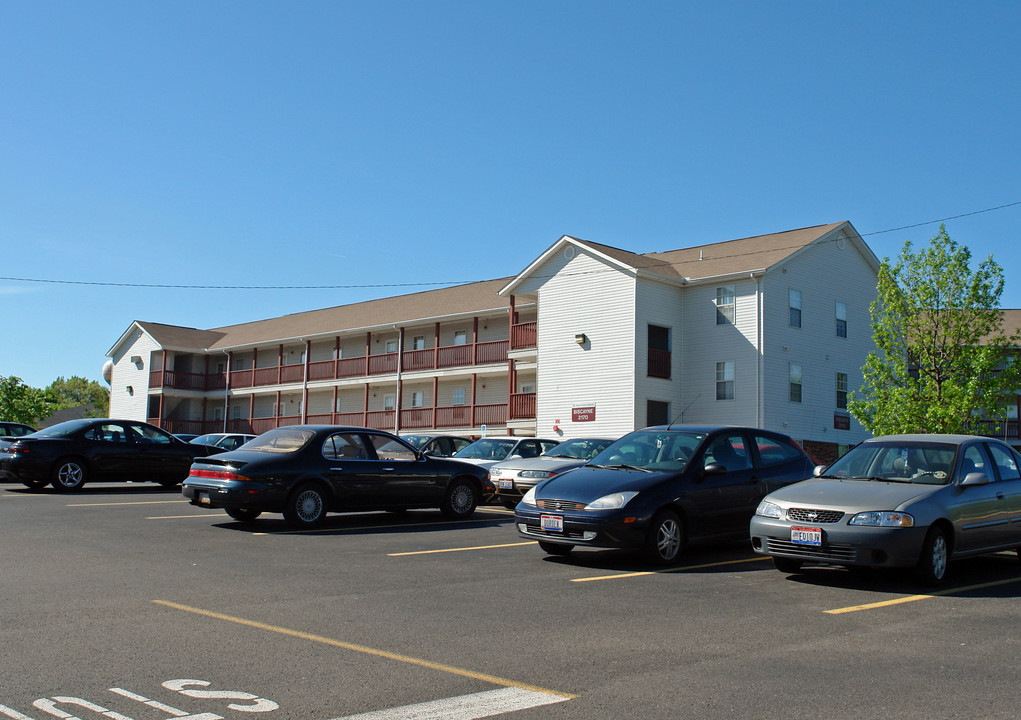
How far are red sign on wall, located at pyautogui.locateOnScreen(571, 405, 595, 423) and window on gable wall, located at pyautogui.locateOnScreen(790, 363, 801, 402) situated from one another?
6.96 metres

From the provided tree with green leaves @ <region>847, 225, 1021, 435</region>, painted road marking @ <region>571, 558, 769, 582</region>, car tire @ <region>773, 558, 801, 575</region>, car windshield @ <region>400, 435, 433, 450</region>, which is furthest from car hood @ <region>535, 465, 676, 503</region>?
tree with green leaves @ <region>847, 225, 1021, 435</region>

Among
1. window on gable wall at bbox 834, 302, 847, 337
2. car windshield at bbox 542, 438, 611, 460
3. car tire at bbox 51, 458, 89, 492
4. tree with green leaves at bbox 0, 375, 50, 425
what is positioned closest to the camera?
car windshield at bbox 542, 438, 611, 460

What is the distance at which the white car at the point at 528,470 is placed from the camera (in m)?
17.0

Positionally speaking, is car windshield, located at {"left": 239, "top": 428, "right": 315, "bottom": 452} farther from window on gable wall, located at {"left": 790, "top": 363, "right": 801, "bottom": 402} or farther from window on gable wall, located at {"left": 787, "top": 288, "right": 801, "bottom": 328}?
window on gable wall, located at {"left": 787, "top": 288, "right": 801, "bottom": 328}

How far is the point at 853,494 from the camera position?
9.63 m

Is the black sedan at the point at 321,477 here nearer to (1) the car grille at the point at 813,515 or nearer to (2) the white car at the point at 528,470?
(2) the white car at the point at 528,470

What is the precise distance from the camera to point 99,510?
50.3ft

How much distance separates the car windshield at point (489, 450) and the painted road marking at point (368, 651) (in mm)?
12840

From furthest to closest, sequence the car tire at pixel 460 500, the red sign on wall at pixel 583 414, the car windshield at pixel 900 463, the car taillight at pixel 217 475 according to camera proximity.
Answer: the red sign on wall at pixel 583 414 → the car tire at pixel 460 500 → the car taillight at pixel 217 475 → the car windshield at pixel 900 463

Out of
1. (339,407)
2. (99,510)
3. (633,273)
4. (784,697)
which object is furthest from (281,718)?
(339,407)

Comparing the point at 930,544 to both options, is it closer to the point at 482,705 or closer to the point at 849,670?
the point at 849,670

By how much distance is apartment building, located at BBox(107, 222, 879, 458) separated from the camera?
3322 cm

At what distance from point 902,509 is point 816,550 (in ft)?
2.96

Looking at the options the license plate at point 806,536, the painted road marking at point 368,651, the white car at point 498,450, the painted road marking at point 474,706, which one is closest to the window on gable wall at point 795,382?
the white car at point 498,450
